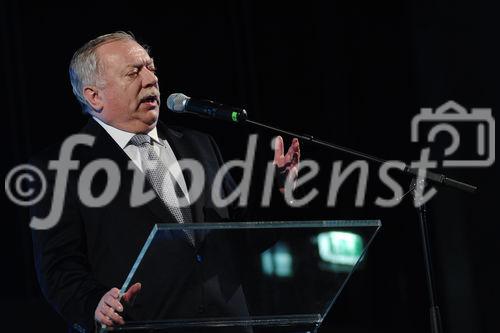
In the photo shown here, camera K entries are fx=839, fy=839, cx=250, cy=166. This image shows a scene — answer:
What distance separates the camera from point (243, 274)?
1841mm

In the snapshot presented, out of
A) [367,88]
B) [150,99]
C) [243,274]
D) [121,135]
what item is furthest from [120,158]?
[367,88]

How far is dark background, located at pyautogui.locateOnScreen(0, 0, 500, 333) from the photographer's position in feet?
13.5

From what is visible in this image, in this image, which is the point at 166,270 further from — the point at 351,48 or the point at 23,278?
the point at 351,48

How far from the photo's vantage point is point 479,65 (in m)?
4.16

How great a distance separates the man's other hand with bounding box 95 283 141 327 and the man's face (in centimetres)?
76

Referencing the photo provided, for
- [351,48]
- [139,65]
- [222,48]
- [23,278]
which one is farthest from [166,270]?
[351,48]

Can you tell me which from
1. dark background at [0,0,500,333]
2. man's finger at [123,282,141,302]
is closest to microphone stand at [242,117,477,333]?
man's finger at [123,282,141,302]

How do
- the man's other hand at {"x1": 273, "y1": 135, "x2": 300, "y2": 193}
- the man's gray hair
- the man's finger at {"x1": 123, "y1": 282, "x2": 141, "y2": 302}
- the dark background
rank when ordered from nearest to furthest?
the man's finger at {"x1": 123, "y1": 282, "x2": 141, "y2": 302} → the man's other hand at {"x1": 273, "y1": 135, "x2": 300, "y2": 193} → the man's gray hair → the dark background

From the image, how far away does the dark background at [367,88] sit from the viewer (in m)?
4.11

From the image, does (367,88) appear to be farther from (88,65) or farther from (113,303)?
(113,303)

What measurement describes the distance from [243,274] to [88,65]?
92cm

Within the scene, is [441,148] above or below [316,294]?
above

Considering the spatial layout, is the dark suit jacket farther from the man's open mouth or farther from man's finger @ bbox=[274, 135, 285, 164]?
man's finger @ bbox=[274, 135, 285, 164]

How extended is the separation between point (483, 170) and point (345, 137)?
705 mm
